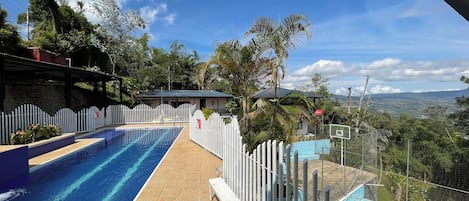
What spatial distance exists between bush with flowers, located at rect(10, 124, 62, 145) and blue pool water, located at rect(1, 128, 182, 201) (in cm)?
148

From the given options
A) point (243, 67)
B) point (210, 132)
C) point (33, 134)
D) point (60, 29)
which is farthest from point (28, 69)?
point (60, 29)

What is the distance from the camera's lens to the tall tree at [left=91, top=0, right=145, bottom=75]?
29.5m

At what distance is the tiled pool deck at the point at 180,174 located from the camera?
17.2 ft

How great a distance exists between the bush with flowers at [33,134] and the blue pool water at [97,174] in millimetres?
1485

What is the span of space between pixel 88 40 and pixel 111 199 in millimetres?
25811

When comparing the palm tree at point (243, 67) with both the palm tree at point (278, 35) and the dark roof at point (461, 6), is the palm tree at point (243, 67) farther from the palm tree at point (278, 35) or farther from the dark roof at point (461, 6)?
the dark roof at point (461, 6)

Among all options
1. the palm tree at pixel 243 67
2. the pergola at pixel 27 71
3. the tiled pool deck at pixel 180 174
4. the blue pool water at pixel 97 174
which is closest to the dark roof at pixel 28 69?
the pergola at pixel 27 71

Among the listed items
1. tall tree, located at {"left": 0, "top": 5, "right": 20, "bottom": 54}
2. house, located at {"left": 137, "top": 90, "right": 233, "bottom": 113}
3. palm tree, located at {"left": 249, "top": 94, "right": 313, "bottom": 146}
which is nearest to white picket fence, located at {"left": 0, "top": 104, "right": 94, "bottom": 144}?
tall tree, located at {"left": 0, "top": 5, "right": 20, "bottom": 54}

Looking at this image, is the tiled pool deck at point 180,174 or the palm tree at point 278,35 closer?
the tiled pool deck at point 180,174

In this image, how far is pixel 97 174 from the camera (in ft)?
25.7

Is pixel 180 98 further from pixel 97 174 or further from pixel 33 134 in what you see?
pixel 97 174

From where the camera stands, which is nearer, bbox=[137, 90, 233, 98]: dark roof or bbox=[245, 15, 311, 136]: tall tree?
bbox=[245, 15, 311, 136]: tall tree

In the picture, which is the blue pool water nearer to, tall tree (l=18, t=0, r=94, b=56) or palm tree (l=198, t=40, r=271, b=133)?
palm tree (l=198, t=40, r=271, b=133)

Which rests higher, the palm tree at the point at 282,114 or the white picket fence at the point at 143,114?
the palm tree at the point at 282,114
